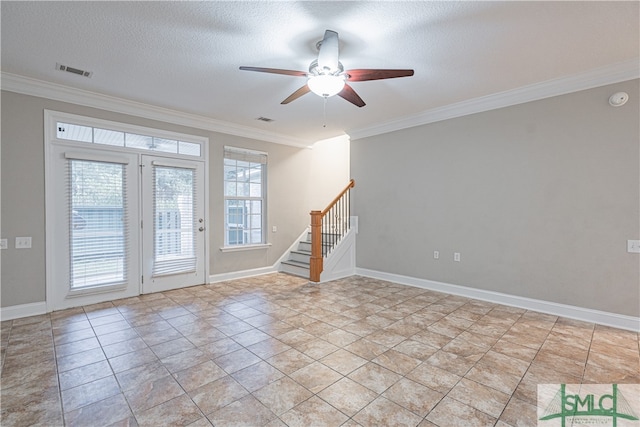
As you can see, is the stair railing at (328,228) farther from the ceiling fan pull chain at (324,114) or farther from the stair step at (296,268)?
the ceiling fan pull chain at (324,114)

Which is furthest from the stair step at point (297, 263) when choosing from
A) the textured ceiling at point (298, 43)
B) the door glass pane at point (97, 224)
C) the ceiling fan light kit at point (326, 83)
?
the ceiling fan light kit at point (326, 83)

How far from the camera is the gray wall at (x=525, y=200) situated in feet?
10.5

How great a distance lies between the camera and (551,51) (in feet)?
9.22

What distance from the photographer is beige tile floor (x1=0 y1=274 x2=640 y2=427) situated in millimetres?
1844

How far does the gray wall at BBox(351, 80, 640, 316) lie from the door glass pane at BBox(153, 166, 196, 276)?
326 cm

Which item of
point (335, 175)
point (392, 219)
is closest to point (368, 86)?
point (392, 219)

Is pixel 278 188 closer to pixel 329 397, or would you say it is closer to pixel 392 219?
pixel 392 219

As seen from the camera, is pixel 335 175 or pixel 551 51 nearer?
pixel 551 51

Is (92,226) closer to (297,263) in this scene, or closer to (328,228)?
(297,263)

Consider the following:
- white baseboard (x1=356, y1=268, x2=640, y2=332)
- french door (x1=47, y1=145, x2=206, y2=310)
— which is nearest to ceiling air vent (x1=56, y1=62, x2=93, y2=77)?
french door (x1=47, y1=145, x2=206, y2=310)

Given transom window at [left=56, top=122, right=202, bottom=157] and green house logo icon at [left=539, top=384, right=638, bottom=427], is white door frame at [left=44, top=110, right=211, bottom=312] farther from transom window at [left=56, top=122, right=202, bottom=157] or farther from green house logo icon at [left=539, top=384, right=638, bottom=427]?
green house logo icon at [left=539, top=384, right=638, bottom=427]

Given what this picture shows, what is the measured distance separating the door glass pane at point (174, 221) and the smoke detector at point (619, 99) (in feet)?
18.0

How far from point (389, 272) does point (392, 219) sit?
935mm

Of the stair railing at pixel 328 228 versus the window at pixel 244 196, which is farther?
the window at pixel 244 196
